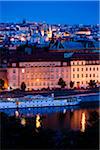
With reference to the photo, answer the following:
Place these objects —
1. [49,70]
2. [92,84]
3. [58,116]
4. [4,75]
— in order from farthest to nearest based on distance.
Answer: [49,70]
[4,75]
[92,84]
[58,116]

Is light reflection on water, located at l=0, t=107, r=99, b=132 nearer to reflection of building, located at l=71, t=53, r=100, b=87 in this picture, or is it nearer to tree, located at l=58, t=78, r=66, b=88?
tree, located at l=58, t=78, r=66, b=88

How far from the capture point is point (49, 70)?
32.8 ft

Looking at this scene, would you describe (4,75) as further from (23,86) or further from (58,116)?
(58,116)

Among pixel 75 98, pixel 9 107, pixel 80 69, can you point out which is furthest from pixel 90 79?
pixel 9 107

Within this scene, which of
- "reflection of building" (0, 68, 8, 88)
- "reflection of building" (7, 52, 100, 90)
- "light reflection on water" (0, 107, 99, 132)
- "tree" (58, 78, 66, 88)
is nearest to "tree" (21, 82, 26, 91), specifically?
"reflection of building" (7, 52, 100, 90)

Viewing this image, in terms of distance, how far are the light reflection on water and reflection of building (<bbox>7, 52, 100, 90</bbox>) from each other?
1.85 meters

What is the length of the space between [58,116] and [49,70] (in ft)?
9.79

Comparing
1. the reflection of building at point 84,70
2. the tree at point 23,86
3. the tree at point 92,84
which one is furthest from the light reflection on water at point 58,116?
A: the reflection of building at point 84,70

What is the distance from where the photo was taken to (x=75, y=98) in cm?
836

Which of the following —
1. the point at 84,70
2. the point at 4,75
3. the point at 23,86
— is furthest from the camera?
the point at 84,70

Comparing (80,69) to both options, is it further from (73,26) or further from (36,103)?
(73,26)

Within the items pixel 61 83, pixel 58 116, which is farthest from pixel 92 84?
pixel 58 116

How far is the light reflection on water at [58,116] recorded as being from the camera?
245 inches

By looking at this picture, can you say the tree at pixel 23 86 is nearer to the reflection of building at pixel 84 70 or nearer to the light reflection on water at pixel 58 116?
the reflection of building at pixel 84 70
